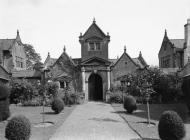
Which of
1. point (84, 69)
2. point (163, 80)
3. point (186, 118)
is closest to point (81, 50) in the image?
point (84, 69)

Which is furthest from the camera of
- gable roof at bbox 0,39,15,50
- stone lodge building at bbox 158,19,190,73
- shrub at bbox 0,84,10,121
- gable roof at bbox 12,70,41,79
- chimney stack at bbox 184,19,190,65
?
gable roof at bbox 0,39,15,50

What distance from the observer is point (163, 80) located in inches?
1348

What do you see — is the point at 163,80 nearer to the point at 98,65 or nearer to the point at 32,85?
the point at 98,65

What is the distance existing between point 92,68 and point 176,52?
15003 mm

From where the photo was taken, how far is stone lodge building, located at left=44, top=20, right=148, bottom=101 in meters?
36.9

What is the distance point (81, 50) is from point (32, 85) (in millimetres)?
8614

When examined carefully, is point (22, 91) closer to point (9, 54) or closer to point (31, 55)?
point (9, 54)

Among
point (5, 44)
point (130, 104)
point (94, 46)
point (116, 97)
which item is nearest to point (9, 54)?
point (5, 44)

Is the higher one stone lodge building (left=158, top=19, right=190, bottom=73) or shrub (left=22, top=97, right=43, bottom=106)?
stone lodge building (left=158, top=19, right=190, bottom=73)

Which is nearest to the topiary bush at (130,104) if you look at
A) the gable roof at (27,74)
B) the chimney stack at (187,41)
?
the gable roof at (27,74)

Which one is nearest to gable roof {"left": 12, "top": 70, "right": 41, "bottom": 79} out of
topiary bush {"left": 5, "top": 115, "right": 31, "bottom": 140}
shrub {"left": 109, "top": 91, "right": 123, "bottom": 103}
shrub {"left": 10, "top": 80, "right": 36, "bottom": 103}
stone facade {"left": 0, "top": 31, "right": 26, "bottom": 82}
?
stone facade {"left": 0, "top": 31, "right": 26, "bottom": 82}

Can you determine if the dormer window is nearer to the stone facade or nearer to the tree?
the stone facade

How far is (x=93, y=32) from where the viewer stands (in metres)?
37.7

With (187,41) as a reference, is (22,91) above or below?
below
